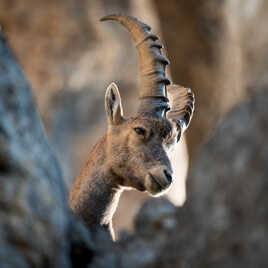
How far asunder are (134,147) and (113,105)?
39 cm

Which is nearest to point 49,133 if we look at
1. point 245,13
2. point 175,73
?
point 175,73

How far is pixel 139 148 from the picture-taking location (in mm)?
3098

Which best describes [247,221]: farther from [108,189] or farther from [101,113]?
[101,113]

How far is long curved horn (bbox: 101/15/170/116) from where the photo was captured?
330cm

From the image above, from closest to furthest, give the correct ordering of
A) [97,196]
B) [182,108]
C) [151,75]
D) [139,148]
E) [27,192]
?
[27,192] → [139,148] → [97,196] → [151,75] → [182,108]

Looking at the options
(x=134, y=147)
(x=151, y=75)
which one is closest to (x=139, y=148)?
(x=134, y=147)

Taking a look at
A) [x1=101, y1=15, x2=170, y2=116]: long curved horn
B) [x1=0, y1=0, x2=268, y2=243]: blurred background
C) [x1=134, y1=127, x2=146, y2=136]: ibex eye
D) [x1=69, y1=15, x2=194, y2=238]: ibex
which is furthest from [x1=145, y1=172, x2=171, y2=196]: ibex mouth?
[x1=0, y1=0, x2=268, y2=243]: blurred background

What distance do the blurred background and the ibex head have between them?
460 centimetres

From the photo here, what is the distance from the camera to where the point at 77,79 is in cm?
910

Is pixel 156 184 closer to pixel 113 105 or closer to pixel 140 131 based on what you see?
pixel 140 131

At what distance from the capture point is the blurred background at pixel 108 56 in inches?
334

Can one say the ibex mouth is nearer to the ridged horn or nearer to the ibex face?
the ibex face

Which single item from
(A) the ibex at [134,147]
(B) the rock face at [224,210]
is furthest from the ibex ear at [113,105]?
(B) the rock face at [224,210]

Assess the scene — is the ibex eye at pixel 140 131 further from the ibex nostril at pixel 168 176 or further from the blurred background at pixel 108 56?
the blurred background at pixel 108 56
